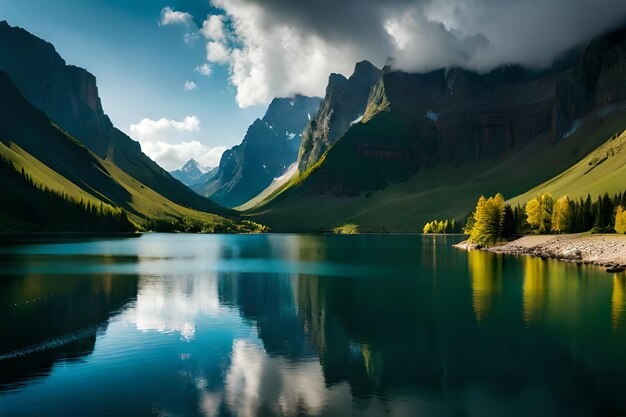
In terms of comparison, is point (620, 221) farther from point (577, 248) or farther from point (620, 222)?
point (577, 248)

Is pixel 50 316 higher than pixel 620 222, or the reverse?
pixel 620 222

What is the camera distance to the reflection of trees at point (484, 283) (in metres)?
53.7

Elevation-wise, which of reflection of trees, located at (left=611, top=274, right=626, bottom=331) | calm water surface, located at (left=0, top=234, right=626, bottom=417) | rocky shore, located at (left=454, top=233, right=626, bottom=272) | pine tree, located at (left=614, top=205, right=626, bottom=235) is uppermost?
pine tree, located at (left=614, top=205, right=626, bottom=235)

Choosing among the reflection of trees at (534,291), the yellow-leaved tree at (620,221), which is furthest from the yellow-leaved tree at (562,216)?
the reflection of trees at (534,291)

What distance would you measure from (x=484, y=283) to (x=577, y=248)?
54896 millimetres

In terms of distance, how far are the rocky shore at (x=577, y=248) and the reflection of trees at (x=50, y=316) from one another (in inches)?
3198

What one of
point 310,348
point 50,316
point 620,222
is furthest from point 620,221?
point 50,316

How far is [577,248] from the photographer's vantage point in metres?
116

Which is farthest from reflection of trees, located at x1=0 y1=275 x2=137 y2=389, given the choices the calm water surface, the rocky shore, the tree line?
the tree line

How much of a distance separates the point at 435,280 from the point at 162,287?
4099 cm

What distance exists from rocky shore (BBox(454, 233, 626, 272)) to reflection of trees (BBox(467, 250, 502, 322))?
56.8ft

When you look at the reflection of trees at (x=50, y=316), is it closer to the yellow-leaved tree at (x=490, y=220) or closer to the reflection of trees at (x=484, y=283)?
the reflection of trees at (x=484, y=283)

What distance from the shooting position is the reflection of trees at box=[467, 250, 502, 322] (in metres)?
53.7

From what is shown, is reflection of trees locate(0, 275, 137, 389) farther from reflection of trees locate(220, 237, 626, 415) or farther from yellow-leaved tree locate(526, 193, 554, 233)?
yellow-leaved tree locate(526, 193, 554, 233)
